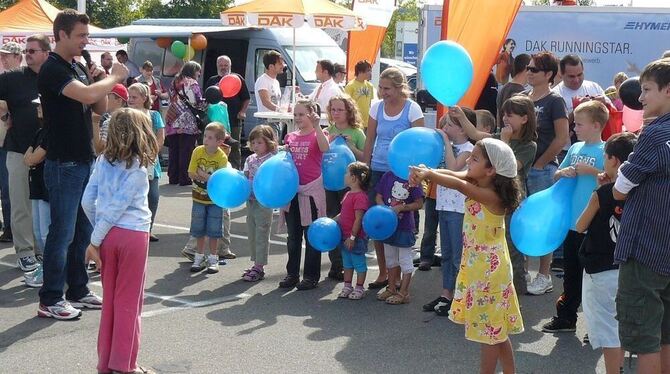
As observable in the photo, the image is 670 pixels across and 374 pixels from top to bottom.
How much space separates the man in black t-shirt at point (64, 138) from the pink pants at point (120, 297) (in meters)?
1.33

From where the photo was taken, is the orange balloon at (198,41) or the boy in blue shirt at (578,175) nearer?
the boy in blue shirt at (578,175)

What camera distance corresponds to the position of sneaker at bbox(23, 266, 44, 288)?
7594 millimetres

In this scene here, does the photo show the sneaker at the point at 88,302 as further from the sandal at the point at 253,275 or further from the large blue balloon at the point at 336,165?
the large blue balloon at the point at 336,165

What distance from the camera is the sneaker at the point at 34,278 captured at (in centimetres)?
759

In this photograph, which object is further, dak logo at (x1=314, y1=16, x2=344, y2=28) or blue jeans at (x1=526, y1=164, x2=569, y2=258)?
dak logo at (x1=314, y1=16, x2=344, y2=28)

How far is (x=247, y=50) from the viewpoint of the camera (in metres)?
18.4

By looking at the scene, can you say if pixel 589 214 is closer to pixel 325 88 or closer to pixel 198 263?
pixel 198 263

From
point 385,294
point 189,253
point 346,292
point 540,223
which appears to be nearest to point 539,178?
point 385,294

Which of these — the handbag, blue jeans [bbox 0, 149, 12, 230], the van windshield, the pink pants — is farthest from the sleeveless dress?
the van windshield

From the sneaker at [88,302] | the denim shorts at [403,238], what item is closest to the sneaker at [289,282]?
the denim shorts at [403,238]

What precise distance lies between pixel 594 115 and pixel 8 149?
523cm

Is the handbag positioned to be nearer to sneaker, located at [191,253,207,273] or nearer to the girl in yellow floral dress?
sneaker, located at [191,253,207,273]

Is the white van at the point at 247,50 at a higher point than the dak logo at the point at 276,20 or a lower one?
lower

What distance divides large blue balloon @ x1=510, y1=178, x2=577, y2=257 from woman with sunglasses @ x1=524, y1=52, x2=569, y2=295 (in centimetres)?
185
